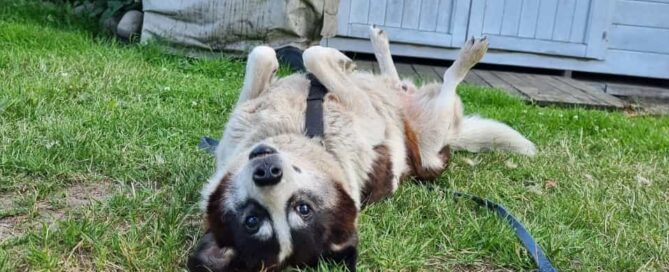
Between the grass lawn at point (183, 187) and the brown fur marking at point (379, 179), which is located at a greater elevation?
the brown fur marking at point (379, 179)

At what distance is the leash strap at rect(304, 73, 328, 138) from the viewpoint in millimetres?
2688

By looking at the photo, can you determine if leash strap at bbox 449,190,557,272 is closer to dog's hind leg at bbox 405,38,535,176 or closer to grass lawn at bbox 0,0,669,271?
grass lawn at bbox 0,0,669,271

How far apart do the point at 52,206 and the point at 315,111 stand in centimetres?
105

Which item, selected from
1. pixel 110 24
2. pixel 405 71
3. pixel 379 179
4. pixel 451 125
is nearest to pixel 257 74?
pixel 379 179

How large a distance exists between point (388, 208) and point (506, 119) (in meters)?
2.32

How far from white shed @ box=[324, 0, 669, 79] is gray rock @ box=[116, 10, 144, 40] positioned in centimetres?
200

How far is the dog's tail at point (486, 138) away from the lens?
3.79 m

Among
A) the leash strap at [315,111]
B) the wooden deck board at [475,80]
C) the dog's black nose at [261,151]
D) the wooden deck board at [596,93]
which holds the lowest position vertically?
the wooden deck board at [475,80]

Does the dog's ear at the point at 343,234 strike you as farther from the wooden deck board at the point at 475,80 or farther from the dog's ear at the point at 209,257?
the wooden deck board at the point at 475,80

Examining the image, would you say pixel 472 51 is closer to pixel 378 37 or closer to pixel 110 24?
pixel 378 37

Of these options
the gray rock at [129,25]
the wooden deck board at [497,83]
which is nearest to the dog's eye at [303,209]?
the gray rock at [129,25]

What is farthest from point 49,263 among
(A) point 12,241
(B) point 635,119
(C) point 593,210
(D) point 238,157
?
(B) point 635,119

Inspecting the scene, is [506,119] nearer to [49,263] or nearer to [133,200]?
[133,200]

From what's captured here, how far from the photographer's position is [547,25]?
285 inches
